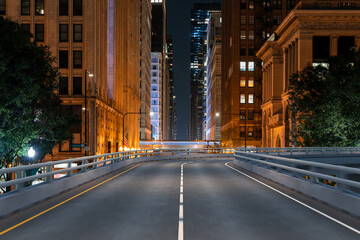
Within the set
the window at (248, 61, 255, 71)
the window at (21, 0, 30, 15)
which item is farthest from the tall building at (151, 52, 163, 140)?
the window at (21, 0, 30, 15)

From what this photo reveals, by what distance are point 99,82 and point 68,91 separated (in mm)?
5683

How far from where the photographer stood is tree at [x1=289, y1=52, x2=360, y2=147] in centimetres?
4438

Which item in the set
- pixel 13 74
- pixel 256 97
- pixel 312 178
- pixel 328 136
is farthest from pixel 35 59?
pixel 256 97

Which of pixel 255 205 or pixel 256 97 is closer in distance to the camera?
pixel 255 205

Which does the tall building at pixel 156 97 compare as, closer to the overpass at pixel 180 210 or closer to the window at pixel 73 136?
the window at pixel 73 136

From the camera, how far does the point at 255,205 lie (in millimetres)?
11906

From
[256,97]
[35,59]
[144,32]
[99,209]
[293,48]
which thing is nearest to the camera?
[99,209]

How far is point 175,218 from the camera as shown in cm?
984

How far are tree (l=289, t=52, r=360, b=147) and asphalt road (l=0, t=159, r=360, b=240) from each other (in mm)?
33326

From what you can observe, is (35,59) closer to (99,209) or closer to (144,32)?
(99,209)

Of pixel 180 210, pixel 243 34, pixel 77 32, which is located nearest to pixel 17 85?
pixel 180 210

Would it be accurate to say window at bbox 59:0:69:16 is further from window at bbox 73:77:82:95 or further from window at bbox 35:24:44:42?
window at bbox 73:77:82:95

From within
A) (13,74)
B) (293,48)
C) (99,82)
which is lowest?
(13,74)

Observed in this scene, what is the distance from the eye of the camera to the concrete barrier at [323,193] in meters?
10.5
